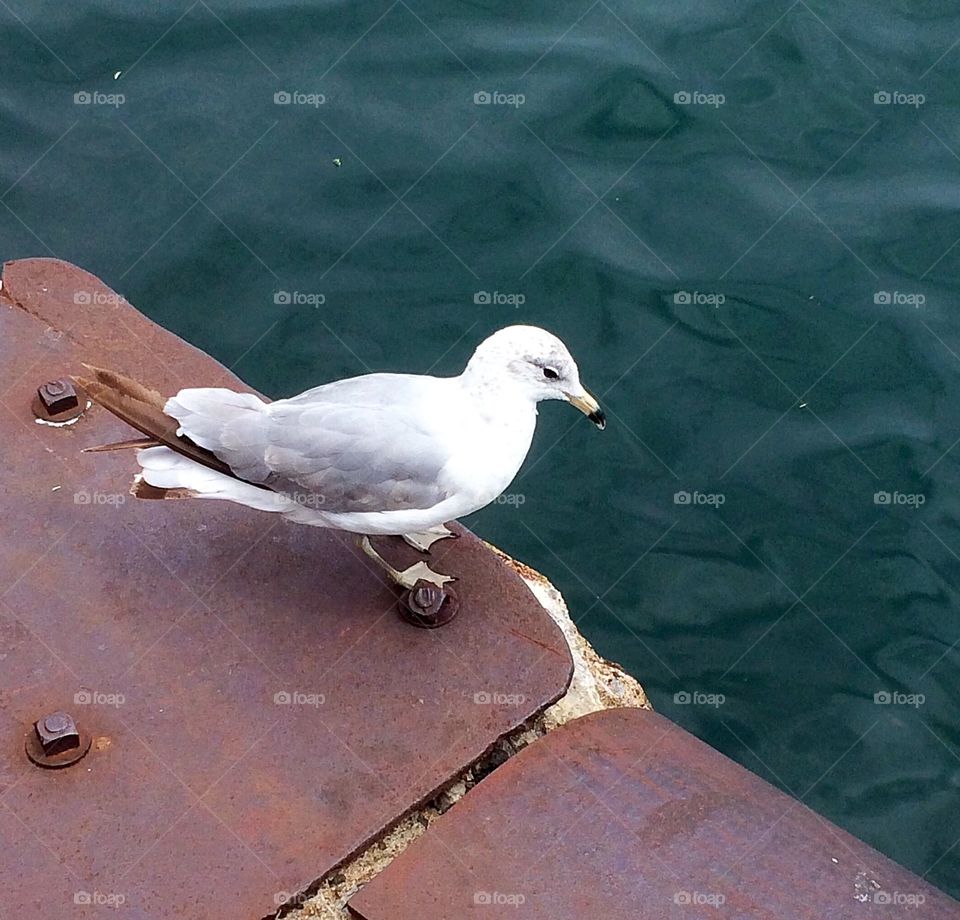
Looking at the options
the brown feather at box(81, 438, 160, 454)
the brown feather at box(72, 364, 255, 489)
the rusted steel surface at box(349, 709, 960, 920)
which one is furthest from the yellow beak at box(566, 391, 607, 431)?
the brown feather at box(81, 438, 160, 454)

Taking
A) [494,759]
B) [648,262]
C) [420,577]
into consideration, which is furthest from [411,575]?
[648,262]

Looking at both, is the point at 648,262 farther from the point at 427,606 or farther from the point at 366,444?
the point at 427,606

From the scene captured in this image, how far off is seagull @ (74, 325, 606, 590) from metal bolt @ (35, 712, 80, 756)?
29.0 inches

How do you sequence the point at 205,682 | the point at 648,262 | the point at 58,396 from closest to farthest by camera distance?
the point at 205,682 < the point at 58,396 < the point at 648,262

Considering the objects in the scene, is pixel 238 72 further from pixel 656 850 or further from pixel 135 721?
pixel 656 850

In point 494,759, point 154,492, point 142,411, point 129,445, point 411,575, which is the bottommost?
point 494,759

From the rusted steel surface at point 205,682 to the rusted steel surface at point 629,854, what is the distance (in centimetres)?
18

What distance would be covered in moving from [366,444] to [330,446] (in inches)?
4.0

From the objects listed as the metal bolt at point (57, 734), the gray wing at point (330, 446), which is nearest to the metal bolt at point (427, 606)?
the gray wing at point (330, 446)

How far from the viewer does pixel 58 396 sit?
3.71m

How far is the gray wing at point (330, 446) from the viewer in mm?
3529

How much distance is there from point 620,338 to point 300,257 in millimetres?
1604

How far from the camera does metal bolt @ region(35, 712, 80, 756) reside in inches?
116

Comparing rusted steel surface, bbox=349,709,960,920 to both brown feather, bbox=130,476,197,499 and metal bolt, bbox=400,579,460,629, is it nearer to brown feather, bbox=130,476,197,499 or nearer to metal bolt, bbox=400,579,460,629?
metal bolt, bbox=400,579,460,629
